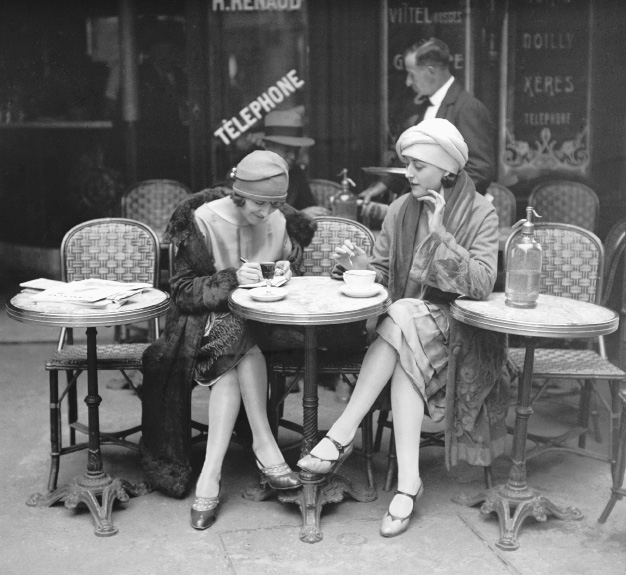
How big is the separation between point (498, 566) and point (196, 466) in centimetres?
160

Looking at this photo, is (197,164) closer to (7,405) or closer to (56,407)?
(7,405)

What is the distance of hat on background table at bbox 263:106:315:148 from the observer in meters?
6.67

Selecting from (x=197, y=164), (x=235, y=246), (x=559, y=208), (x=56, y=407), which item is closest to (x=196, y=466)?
(x=56, y=407)

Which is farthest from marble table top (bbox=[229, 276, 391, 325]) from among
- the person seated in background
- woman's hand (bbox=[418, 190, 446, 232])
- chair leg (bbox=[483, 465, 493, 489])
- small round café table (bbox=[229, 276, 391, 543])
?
the person seated in background

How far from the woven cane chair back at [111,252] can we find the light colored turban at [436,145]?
1.53 metres

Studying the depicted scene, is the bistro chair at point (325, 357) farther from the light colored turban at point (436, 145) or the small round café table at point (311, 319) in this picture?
the light colored turban at point (436, 145)


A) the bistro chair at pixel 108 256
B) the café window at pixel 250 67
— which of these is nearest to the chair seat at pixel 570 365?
the bistro chair at pixel 108 256

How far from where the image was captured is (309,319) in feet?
12.2

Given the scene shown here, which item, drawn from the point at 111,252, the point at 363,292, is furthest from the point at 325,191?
the point at 363,292

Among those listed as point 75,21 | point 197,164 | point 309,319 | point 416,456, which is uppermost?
point 75,21

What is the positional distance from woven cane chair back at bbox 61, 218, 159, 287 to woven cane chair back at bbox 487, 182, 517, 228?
2.52 m

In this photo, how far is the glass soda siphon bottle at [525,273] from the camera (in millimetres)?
4008

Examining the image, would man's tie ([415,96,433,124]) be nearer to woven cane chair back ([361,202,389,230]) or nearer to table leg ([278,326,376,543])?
woven cane chair back ([361,202,389,230])

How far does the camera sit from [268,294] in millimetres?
3969
